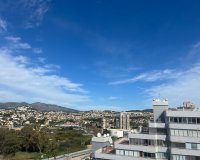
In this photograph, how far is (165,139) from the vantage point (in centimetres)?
5581

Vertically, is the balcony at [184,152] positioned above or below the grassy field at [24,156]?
above

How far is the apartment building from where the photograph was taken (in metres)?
52.4

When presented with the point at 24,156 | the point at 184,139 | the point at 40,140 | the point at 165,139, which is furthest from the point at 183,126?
the point at 40,140

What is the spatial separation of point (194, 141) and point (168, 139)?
487 centimetres

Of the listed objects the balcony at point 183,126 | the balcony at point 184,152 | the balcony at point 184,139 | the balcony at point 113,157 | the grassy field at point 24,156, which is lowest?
the grassy field at point 24,156

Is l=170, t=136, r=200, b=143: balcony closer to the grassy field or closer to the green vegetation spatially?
the green vegetation

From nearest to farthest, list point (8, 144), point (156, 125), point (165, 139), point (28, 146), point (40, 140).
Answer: point (165, 139) → point (156, 125) → point (8, 144) → point (40, 140) → point (28, 146)

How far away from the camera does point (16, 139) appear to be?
12606cm

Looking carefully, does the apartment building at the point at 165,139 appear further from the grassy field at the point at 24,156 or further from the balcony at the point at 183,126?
the grassy field at the point at 24,156

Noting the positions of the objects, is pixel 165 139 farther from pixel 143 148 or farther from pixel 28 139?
pixel 28 139

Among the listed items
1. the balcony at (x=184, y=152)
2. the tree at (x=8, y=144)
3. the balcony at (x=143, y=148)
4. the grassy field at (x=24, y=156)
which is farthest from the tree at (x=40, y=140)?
the balcony at (x=184, y=152)

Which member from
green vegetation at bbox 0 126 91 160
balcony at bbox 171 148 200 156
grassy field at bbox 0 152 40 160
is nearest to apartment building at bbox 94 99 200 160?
balcony at bbox 171 148 200 156

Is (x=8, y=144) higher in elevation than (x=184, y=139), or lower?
lower

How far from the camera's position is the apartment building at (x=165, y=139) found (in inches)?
2062
